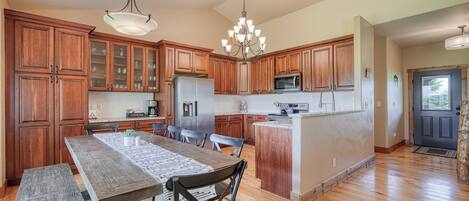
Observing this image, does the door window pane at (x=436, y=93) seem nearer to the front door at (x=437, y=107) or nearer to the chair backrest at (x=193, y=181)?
the front door at (x=437, y=107)

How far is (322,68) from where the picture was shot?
4.82 metres

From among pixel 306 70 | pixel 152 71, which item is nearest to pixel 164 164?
pixel 152 71

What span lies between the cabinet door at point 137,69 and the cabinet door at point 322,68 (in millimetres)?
3559

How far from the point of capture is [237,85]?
638 centimetres

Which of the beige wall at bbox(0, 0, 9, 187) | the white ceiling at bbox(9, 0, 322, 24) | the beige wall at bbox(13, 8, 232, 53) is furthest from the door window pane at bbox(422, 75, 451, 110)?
the beige wall at bbox(0, 0, 9, 187)

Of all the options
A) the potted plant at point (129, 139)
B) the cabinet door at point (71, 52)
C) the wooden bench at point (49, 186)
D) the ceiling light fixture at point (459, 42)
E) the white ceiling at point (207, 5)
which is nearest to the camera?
the wooden bench at point (49, 186)

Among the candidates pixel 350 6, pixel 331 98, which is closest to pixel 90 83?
pixel 331 98

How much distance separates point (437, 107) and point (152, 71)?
681 centimetres

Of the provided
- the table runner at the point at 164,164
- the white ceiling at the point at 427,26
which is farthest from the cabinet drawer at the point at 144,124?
the white ceiling at the point at 427,26

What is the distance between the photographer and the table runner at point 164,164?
4.61 ft

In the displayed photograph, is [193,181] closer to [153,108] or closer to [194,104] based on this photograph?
[194,104]

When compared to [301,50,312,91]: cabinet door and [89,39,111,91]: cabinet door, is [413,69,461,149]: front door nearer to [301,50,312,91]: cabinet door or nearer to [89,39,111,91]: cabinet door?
[301,50,312,91]: cabinet door

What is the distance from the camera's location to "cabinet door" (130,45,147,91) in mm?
4539

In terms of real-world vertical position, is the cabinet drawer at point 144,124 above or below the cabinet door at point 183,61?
below
